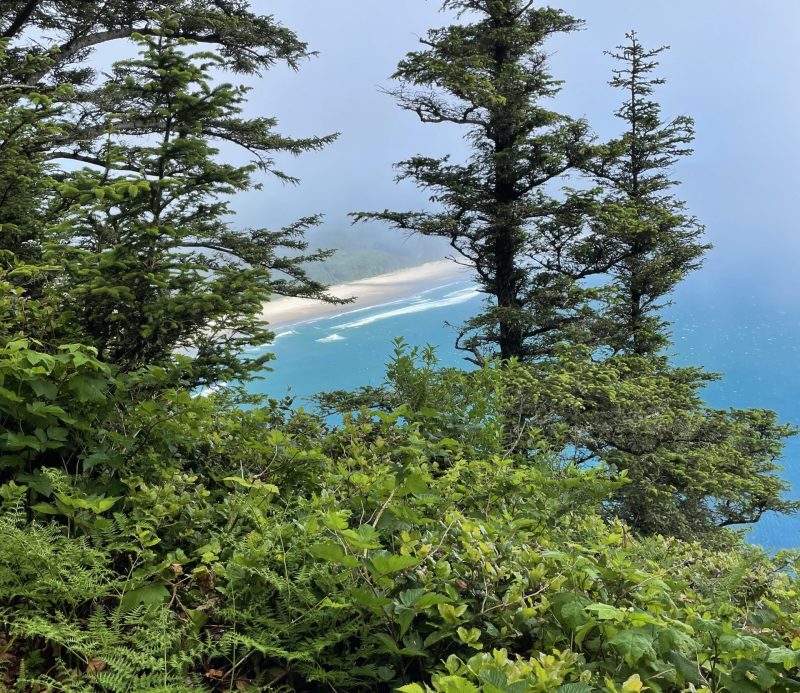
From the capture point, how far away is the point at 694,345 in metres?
30.4

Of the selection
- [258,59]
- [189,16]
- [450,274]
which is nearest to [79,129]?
[189,16]

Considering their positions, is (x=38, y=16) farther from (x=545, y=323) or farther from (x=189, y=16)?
(x=545, y=323)

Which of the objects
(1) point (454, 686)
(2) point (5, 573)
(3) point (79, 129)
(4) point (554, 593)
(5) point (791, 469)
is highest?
(3) point (79, 129)

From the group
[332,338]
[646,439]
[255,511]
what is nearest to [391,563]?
[255,511]

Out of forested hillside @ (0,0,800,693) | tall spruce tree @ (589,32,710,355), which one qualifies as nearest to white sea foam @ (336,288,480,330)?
tall spruce tree @ (589,32,710,355)

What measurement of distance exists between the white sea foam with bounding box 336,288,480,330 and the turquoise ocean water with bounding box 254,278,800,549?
3.6 inches

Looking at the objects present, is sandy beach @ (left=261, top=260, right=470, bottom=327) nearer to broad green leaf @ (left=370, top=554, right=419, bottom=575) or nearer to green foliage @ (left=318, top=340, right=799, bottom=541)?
green foliage @ (left=318, top=340, right=799, bottom=541)

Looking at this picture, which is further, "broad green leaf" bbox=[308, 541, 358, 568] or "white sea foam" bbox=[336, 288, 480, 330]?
"white sea foam" bbox=[336, 288, 480, 330]

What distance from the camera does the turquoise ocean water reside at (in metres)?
22.7

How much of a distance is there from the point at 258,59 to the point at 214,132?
1.95 meters

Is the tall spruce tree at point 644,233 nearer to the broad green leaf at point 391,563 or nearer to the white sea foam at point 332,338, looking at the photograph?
the broad green leaf at point 391,563

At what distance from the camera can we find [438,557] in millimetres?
1420

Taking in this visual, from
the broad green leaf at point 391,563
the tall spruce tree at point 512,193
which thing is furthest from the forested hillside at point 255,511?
the tall spruce tree at point 512,193

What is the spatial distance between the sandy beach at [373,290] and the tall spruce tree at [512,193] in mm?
26370
